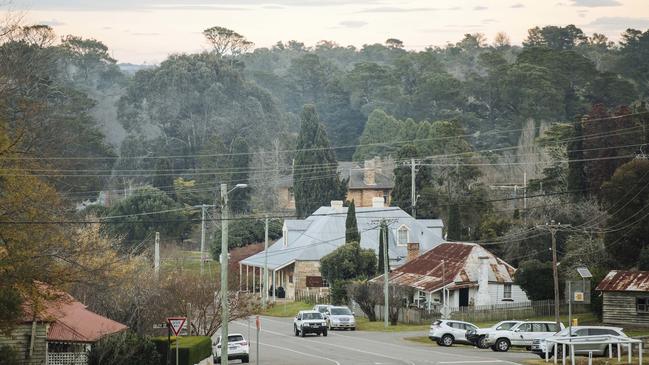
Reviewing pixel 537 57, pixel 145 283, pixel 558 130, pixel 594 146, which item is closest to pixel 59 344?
pixel 145 283

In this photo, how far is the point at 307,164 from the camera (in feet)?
404

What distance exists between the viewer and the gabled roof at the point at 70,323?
4012 centimetres

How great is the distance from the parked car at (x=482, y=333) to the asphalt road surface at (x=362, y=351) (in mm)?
482

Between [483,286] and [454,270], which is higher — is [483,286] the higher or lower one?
the lower one

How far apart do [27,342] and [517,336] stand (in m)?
21.8

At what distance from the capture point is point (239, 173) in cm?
13088

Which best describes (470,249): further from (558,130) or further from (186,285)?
(558,130)

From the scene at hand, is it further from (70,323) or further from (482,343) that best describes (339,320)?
(70,323)

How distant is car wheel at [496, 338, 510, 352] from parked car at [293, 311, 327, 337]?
12.5 m

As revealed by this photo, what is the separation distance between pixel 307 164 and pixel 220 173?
12.0 meters

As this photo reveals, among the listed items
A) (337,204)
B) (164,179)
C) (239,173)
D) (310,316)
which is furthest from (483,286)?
(239,173)

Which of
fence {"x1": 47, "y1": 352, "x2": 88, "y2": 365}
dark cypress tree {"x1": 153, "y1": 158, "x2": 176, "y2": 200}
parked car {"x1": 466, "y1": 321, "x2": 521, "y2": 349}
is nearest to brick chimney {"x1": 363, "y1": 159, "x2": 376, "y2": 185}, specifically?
dark cypress tree {"x1": 153, "y1": 158, "x2": 176, "y2": 200}

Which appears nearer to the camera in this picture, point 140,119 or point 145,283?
point 145,283

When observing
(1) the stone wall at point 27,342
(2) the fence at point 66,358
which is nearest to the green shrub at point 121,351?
(2) the fence at point 66,358
